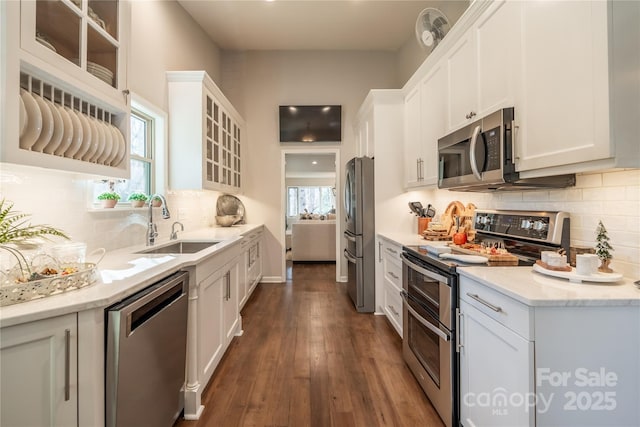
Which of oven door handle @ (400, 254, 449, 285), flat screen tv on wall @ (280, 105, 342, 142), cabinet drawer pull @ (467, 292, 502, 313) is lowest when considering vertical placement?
cabinet drawer pull @ (467, 292, 502, 313)

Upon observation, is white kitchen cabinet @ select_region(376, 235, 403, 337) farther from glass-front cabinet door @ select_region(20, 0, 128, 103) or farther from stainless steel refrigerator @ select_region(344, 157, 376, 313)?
glass-front cabinet door @ select_region(20, 0, 128, 103)

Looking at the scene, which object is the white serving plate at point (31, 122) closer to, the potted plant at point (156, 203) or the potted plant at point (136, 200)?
the potted plant at point (136, 200)

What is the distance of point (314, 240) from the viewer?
239 inches

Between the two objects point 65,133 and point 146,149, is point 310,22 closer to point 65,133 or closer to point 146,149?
point 146,149

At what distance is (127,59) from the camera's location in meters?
1.75

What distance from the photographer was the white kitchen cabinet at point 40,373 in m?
0.88

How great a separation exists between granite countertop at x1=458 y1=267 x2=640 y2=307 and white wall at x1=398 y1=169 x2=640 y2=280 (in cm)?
13

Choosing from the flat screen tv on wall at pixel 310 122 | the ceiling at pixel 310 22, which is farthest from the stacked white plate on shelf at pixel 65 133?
the flat screen tv on wall at pixel 310 122

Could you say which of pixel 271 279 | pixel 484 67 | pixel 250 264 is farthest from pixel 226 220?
pixel 484 67

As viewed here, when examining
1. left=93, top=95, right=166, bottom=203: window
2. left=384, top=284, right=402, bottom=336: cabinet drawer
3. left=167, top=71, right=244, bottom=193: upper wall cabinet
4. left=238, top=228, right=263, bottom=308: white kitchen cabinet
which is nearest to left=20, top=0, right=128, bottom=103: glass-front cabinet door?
left=93, top=95, right=166, bottom=203: window

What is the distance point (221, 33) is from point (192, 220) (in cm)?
265

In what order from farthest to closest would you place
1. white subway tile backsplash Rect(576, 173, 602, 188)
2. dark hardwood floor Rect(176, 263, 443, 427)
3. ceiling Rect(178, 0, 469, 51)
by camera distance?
ceiling Rect(178, 0, 469, 51), dark hardwood floor Rect(176, 263, 443, 427), white subway tile backsplash Rect(576, 173, 602, 188)

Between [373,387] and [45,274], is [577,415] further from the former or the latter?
[45,274]

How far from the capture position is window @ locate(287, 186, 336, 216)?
11.9m
